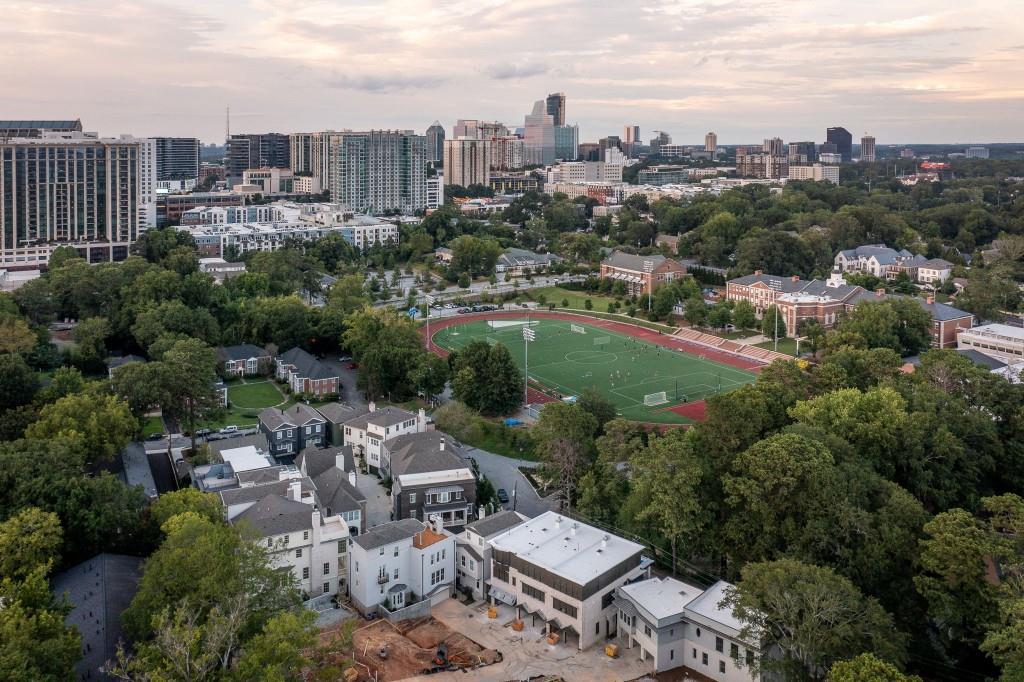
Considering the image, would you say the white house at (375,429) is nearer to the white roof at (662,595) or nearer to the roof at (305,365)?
the roof at (305,365)

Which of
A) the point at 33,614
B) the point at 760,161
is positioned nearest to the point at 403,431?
Result: the point at 33,614

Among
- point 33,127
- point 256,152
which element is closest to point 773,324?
point 33,127

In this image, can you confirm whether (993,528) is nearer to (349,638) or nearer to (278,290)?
(349,638)

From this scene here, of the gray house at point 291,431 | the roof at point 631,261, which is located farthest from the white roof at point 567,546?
the roof at point 631,261

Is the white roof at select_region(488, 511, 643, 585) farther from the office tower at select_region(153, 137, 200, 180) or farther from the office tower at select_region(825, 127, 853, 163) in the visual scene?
the office tower at select_region(825, 127, 853, 163)

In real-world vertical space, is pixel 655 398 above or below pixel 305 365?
below

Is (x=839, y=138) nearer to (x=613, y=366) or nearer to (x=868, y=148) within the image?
(x=868, y=148)

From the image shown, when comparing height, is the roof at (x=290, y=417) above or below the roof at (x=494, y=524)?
above
